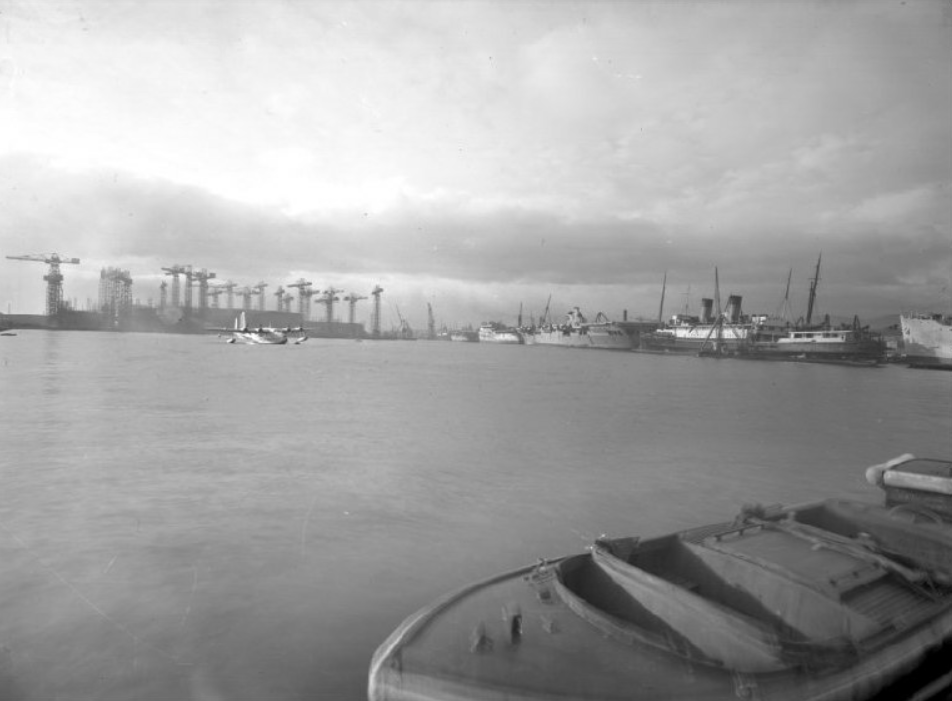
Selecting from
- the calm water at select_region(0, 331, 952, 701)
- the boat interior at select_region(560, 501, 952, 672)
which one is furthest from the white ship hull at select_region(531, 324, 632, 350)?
the boat interior at select_region(560, 501, 952, 672)

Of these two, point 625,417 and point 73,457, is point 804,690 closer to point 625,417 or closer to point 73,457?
point 73,457

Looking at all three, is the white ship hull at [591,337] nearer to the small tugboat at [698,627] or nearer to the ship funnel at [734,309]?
the ship funnel at [734,309]

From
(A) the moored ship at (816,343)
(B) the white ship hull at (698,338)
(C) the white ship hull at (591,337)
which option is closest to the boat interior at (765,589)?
(A) the moored ship at (816,343)

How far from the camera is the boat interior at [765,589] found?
4516 mm

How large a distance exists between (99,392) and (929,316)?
100 metres

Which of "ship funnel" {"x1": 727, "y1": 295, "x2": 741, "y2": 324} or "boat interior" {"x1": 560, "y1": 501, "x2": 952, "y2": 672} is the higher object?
"ship funnel" {"x1": 727, "y1": 295, "x2": 741, "y2": 324}

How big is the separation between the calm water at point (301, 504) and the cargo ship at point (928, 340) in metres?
65.3

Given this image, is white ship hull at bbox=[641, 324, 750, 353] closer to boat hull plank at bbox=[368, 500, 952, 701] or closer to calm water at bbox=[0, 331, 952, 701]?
calm water at bbox=[0, 331, 952, 701]

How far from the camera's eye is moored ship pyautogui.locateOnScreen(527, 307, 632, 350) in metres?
129

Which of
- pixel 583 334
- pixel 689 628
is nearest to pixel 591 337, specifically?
pixel 583 334

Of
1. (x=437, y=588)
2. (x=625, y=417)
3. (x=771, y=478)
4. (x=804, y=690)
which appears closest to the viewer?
(x=804, y=690)

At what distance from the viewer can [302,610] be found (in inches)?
285

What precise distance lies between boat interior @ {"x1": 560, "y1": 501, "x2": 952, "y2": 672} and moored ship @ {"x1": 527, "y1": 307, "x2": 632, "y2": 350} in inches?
4883

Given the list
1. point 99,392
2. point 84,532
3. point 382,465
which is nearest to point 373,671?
point 84,532
